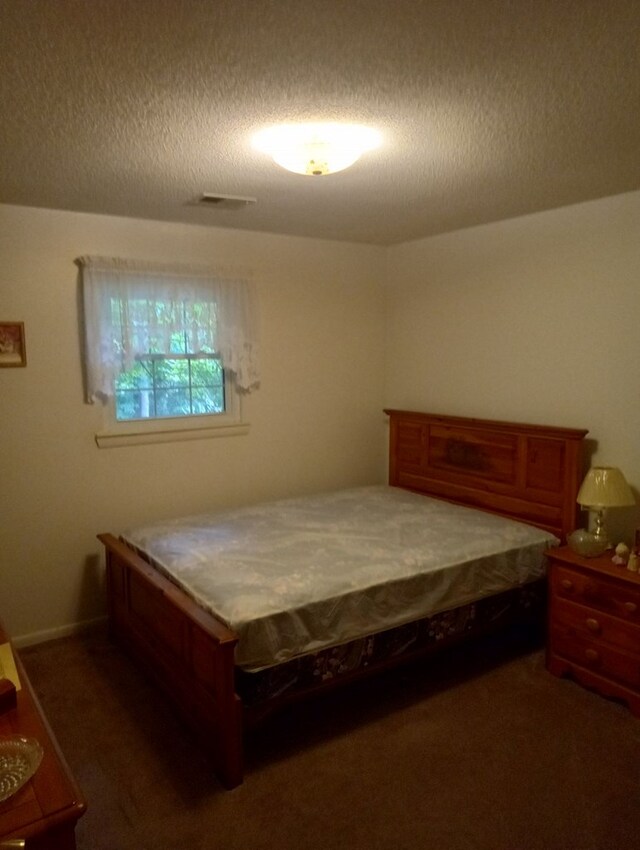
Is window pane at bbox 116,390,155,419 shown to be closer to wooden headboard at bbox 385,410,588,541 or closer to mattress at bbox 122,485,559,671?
mattress at bbox 122,485,559,671

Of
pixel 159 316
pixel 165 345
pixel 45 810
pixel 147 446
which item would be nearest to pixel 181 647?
pixel 45 810

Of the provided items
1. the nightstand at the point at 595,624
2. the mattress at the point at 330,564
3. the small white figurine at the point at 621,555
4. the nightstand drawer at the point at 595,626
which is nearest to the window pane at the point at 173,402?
the mattress at the point at 330,564

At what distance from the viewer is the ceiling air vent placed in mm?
2998

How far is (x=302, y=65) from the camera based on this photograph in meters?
1.60

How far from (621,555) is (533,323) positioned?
1.42 meters

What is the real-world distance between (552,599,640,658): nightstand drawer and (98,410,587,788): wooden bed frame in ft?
1.67

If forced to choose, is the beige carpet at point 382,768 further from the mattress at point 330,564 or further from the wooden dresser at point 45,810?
the wooden dresser at point 45,810

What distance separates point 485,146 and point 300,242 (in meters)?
2.00

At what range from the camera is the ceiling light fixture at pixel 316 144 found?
208 centimetres

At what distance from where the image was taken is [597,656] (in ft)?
9.02

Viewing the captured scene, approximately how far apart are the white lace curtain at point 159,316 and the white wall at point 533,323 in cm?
124

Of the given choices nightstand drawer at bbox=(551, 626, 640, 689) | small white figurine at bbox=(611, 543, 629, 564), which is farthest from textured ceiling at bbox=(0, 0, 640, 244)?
nightstand drawer at bbox=(551, 626, 640, 689)

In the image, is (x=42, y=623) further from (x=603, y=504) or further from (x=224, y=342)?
(x=603, y=504)

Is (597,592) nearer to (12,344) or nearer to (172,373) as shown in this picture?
(172,373)
